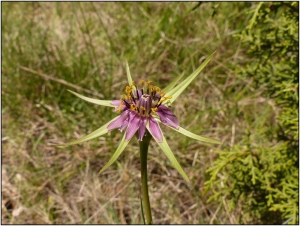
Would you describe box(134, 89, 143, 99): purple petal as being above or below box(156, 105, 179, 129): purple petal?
above

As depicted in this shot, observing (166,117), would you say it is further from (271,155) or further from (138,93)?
(271,155)

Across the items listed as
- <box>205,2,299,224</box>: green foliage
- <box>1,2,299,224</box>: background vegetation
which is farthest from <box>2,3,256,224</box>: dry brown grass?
<box>205,2,299,224</box>: green foliage

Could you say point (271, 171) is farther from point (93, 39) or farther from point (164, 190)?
point (93, 39)

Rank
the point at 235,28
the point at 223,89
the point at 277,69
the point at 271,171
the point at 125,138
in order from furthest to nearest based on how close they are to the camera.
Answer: the point at 235,28
the point at 223,89
the point at 277,69
the point at 271,171
the point at 125,138

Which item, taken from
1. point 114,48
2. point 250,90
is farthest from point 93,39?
point 250,90

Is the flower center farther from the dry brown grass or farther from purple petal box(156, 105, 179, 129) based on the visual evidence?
the dry brown grass

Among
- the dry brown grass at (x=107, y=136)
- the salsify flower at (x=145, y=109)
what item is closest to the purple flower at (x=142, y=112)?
the salsify flower at (x=145, y=109)
